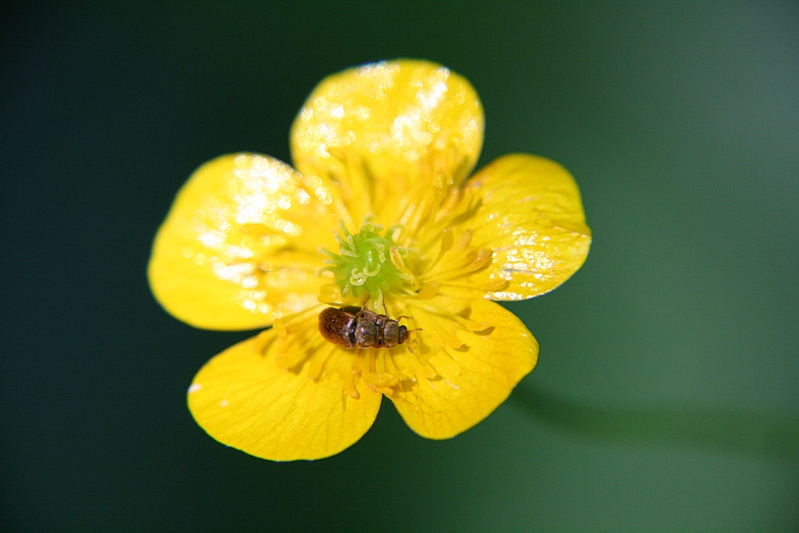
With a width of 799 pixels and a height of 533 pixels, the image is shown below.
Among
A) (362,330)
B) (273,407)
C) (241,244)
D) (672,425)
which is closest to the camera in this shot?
(362,330)

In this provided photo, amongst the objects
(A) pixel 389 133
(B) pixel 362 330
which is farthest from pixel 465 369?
(A) pixel 389 133

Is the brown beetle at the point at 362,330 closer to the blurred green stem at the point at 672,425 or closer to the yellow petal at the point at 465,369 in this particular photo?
the yellow petal at the point at 465,369

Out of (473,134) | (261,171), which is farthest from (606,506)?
(261,171)

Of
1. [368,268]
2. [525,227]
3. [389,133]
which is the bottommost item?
[368,268]

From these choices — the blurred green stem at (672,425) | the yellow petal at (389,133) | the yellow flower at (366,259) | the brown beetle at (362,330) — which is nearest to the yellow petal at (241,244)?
the yellow flower at (366,259)

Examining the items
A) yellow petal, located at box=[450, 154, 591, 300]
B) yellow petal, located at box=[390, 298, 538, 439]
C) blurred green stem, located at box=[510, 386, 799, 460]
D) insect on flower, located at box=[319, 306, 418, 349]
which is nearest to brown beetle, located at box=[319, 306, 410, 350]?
insect on flower, located at box=[319, 306, 418, 349]

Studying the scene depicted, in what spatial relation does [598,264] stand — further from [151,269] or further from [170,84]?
[170,84]

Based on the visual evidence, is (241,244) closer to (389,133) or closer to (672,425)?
(389,133)
